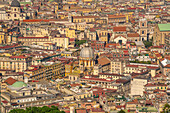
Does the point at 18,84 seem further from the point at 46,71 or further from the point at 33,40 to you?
the point at 33,40

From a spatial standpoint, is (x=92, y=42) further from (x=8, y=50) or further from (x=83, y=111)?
(x=83, y=111)

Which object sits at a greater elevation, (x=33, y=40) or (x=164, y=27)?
(x=164, y=27)

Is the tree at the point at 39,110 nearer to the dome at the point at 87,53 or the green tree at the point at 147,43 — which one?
the dome at the point at 87,53

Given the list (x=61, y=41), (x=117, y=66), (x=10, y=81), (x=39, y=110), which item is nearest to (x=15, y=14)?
(x=61, y=41)

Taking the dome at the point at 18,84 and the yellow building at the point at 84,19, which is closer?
the dome at the point at 18,84

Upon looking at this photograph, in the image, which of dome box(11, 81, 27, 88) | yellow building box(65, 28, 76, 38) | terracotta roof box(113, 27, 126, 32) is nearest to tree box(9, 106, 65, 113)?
dome box(11, 81, 27, 88)

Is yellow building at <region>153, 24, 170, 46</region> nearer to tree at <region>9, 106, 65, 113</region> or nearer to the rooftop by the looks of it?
the rooftop

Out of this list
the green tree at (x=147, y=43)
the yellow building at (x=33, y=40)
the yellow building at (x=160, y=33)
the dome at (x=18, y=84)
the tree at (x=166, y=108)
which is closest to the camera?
the tree at (x=166, y=108)

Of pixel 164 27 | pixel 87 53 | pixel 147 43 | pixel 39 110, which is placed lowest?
pixel 147 43

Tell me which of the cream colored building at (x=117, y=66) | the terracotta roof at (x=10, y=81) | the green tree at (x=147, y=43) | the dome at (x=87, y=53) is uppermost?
the dome at (x=87, y=53)

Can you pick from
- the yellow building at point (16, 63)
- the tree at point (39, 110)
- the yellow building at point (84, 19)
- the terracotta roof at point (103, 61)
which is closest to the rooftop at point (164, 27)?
the terracotta roof at point (103, 61)

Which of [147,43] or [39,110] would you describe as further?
[147,43]
